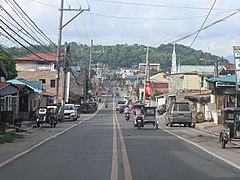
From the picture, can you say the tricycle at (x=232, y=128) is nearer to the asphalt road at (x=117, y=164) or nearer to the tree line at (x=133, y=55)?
the asphalt road at (x=117, y=164)

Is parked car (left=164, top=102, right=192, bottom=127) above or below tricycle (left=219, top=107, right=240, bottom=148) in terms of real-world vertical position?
above

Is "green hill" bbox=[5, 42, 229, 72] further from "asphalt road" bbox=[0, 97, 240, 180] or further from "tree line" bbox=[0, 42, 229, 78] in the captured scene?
"asphalt road" bbox=[0, 97, 240, 180]

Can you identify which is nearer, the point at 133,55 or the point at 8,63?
the point at 8,63

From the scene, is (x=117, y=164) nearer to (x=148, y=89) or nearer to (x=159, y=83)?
(x=148, y=89)

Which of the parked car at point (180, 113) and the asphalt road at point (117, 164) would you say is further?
the parked car at point (180, 113)

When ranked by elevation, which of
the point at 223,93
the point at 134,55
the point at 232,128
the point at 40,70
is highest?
the point at 134,55

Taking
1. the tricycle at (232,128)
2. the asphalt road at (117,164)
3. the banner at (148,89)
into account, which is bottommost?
the asphalt road at (117,164)

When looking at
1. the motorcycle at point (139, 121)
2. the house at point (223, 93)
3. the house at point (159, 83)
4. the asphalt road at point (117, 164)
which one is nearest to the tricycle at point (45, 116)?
the motorcycle at point (139, 121)

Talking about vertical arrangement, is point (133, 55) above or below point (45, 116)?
above

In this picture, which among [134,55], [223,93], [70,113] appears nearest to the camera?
[223,93]

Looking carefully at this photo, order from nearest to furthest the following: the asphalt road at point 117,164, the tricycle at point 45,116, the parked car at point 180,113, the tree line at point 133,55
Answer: the asphalt road at point 117,164
the tricycle at point 45,116
the parked car at point 180,113
the tree line at point 133,55

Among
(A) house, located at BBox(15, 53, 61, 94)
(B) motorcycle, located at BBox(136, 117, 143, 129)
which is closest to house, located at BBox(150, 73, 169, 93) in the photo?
(A) house, located at BBox(15, 53, 61, 94)

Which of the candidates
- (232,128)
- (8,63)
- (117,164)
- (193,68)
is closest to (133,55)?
(193,68)

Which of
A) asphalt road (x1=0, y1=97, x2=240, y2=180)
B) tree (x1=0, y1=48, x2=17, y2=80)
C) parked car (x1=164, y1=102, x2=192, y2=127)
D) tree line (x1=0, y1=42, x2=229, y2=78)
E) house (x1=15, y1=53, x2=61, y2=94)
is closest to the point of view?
asphalt road (x1=0, y1=97, x2=240, y2=180)
